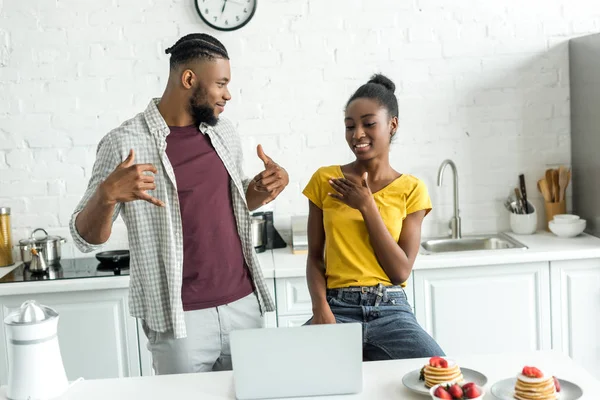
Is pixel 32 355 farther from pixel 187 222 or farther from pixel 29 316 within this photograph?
pixel 187 222

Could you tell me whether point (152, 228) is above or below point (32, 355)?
above

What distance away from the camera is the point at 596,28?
12.6ft

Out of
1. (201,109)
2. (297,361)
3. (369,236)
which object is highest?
(201,109)

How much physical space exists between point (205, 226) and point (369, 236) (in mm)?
499

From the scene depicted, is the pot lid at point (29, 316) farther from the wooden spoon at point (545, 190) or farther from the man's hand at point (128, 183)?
the wooden spoon at point (545, 190)

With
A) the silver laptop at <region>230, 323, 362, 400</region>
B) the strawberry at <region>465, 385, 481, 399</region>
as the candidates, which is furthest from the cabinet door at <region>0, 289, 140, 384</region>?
the strawberry at <region>465, 385, 481, 399</region>

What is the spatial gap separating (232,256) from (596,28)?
242 cm

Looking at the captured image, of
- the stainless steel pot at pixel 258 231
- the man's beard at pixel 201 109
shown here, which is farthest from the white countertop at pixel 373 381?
the stainless steel pot at pixel 258 231

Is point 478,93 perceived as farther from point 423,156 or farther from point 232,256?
point 232,256

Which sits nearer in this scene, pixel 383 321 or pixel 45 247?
pixel 383 321

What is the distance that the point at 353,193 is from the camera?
2330mm

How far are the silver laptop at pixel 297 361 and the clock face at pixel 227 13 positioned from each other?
2201 millimetres

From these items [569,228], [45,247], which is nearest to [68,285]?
[45,247]

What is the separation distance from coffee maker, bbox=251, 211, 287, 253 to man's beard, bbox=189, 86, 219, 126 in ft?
3.83
